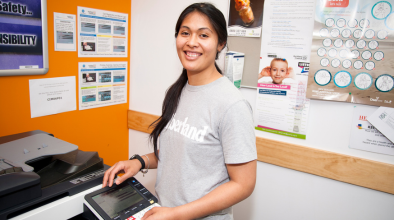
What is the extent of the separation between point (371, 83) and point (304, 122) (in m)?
0.38

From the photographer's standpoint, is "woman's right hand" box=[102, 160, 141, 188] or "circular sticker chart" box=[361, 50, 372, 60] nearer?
"woman's right hand" box=[102, 160, 141, 188]

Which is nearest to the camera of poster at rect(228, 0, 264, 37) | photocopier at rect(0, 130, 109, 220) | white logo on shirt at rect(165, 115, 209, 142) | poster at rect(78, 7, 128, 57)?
photocopier at rect(0, 130, 109, 220)

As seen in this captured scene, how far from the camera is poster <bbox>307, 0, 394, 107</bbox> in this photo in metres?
1.32

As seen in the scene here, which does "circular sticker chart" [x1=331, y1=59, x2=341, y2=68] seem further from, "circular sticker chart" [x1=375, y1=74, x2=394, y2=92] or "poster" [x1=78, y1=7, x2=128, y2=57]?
"poster" [x1=78, y1=7, x2=128, y2=57]


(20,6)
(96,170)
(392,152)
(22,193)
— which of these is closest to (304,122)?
(392,152)

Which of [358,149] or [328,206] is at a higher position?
[358,149]

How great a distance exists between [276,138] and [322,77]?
0.44 metres

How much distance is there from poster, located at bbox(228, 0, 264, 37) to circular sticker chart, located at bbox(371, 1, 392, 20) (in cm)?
56

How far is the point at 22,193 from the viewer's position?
84 centimetres

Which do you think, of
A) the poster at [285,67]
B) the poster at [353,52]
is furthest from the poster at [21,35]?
the poster at [353,52]

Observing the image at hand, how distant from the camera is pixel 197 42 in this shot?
40.2 inches

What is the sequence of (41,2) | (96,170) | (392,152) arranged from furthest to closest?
1. (41,2)
2. (392,152)
3. (96,170)

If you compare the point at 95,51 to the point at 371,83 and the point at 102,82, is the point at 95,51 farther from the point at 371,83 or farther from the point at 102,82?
the point at 371,83

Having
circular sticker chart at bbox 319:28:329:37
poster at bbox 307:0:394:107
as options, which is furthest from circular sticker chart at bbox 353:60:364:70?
circular sticker chart at bbox 319:28:329:37
